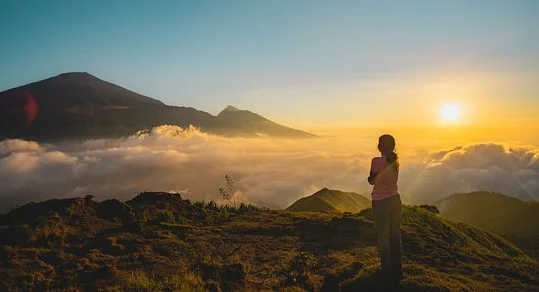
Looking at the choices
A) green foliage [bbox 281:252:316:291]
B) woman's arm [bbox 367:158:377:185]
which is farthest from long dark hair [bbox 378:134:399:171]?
green foliage [bbox 281:252:316:291]

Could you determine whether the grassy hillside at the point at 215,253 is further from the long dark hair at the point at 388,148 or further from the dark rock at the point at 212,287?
the long dark hair at the point at 388,148

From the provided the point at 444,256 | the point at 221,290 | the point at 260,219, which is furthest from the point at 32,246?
the point at 444,256

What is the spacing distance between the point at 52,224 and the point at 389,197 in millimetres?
12832

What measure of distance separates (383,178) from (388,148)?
0.63 m

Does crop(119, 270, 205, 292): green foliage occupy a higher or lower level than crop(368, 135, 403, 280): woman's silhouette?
lower

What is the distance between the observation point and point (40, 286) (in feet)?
36.5

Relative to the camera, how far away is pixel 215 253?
1590cm

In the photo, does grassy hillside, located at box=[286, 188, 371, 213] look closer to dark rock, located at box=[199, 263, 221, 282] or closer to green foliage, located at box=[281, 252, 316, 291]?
green foliage, located at box=[281, 252, 316, 291]

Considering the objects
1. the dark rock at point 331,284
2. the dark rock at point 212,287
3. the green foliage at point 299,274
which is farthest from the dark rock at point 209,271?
the dark rock at point 331,284

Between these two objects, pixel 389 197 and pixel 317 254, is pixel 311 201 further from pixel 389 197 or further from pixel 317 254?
pixel 389 197

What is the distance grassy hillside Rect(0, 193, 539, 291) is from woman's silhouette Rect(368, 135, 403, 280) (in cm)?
70

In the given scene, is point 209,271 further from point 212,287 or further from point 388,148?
point 388,148

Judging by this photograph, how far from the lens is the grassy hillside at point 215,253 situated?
10898 mm

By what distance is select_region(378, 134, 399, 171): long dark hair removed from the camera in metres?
9.28
